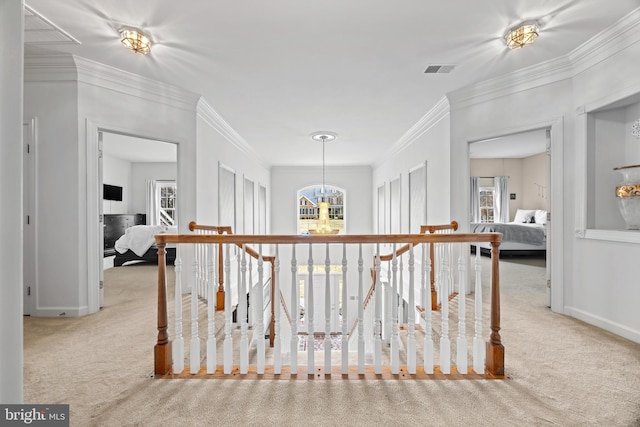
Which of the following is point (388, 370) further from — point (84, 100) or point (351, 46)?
point (84, 100)

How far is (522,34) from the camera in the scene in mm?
2408

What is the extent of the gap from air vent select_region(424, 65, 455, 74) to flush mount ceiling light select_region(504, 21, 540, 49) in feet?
1.81

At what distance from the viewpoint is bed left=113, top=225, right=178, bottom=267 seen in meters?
5.91

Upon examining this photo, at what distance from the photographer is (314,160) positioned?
8.00m

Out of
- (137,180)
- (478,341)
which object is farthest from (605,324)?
(137,180)

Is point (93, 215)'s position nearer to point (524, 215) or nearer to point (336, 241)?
point (336, 241)

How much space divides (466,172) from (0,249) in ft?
13.0

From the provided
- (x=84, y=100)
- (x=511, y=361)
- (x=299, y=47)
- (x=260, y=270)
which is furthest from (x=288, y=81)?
(x=511, y=361)

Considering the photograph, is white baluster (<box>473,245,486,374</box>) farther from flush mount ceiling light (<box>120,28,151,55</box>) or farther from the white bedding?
the white bedding

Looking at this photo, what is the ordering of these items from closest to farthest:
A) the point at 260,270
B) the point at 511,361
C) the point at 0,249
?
1. the point at 0,249
2. the point at 260,270
3. the point at 511,361

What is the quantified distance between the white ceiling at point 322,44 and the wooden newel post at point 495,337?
1.83 m

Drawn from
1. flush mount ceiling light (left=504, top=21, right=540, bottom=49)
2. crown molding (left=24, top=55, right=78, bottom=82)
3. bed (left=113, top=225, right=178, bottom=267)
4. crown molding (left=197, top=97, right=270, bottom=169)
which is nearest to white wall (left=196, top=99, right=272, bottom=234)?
crown molding (left=197, top=97, right=270, bottom=169)

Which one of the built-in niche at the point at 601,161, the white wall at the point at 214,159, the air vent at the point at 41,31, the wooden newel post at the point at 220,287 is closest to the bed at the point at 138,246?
the white wall at the point at 214,159

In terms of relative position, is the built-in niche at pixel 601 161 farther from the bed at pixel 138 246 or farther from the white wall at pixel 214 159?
the bed at pixel 138 246
